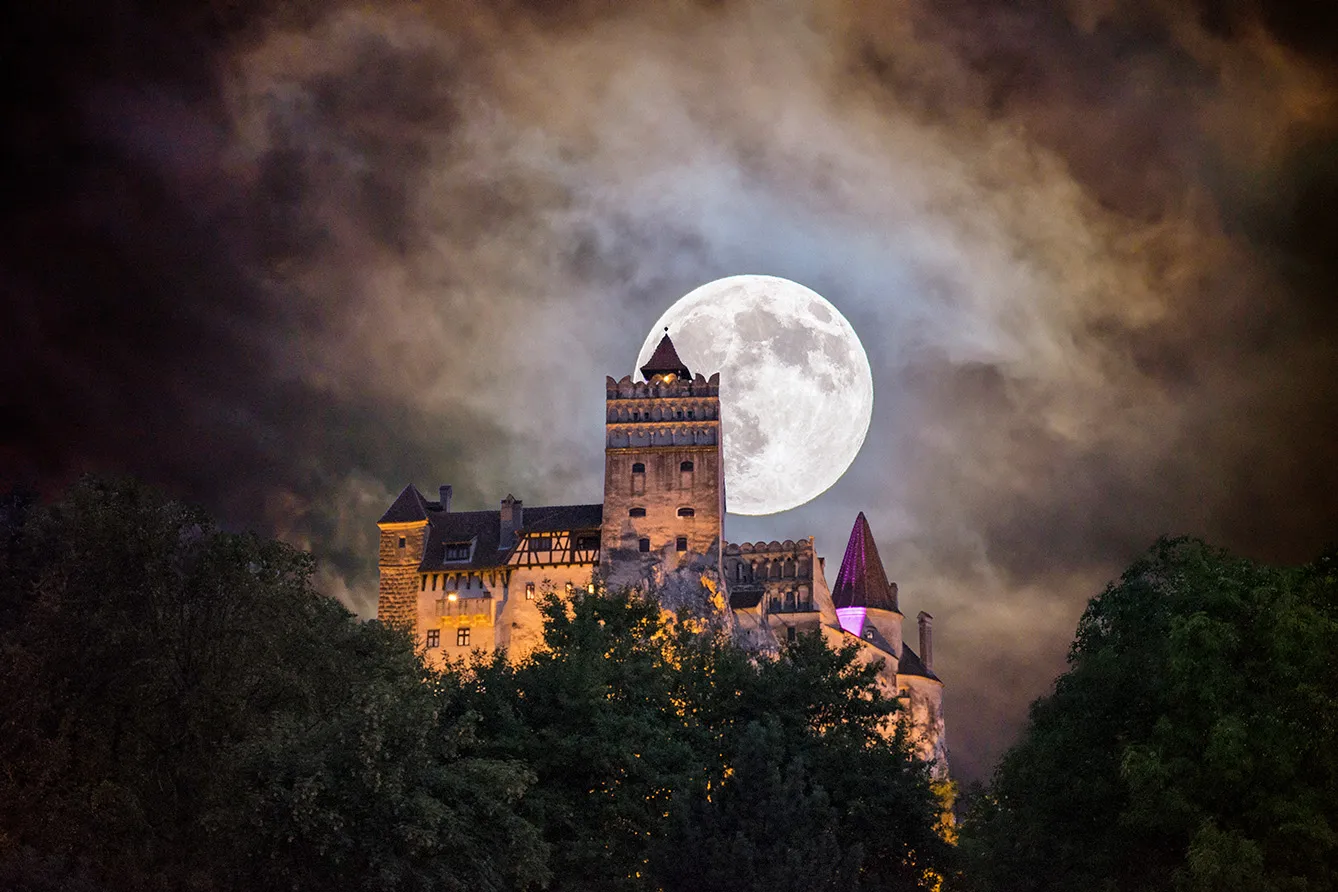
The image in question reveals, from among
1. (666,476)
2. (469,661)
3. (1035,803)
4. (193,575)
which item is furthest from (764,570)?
(193,575)

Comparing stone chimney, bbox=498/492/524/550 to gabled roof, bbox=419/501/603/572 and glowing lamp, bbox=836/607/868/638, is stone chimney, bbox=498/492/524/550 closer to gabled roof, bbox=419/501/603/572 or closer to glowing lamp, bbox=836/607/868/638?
gabled roof, bbox=419/501/603/572

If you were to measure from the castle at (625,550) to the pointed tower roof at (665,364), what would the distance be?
3.5 inches

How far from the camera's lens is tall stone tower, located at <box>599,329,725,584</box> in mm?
83812

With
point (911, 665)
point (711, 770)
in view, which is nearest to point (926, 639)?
point (911, 665)

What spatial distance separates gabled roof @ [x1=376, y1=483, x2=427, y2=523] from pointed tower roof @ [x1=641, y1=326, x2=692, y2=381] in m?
15.7

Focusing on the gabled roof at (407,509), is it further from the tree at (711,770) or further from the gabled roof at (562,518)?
the tree at (711,770)

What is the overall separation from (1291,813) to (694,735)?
60.4 feet

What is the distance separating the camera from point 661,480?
8588 cm

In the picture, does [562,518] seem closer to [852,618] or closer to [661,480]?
[661,480]

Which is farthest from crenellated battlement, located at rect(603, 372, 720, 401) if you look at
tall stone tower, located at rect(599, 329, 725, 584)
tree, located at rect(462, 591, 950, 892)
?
tree, located at rect(462, 591, 950, 892)

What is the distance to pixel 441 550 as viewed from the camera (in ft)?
289

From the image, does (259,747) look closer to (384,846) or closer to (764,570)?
(384,846)

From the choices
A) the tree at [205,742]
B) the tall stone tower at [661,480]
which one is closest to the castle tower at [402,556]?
the tall stone tower at [661,480]

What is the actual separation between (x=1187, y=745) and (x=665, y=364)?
58.8 m
